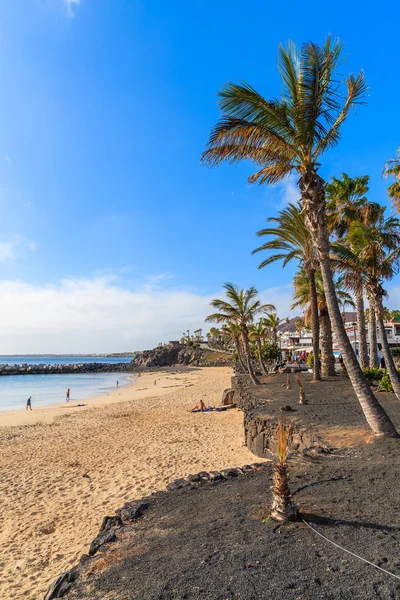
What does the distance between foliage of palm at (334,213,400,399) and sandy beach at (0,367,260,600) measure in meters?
5.92

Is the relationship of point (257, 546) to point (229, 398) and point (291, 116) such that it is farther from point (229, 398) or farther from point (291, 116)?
point (229, 398)

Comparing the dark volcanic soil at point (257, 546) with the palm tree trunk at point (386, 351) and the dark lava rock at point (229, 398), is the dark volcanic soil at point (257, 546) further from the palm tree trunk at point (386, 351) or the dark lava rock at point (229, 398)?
the dark lava rock at point (229, 398)

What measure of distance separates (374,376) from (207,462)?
1065 centimetres

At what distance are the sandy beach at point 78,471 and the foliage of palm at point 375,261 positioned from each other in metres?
5.92

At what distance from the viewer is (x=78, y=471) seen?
10570 millimetres

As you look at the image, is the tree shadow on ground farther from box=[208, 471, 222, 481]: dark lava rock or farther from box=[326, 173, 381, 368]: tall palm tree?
box=[326, 173, 381, 368]: tall palm tree

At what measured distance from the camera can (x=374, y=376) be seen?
17219 mm

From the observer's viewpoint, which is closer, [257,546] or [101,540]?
[257,546]

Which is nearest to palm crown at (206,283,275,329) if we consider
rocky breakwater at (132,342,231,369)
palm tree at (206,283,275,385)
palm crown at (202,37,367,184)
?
palm tree at (206,283,275,385)

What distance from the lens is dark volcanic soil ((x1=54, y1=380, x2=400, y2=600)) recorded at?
3.21 m

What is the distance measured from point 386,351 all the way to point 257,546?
30.4 ft

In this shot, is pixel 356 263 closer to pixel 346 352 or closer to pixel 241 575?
pixel 346 352

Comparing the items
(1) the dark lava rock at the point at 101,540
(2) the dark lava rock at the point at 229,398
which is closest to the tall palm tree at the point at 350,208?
(2) the dark lava rock at the point at 229,398

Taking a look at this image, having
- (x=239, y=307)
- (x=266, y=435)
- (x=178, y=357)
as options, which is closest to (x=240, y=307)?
(x=239, y=307)
